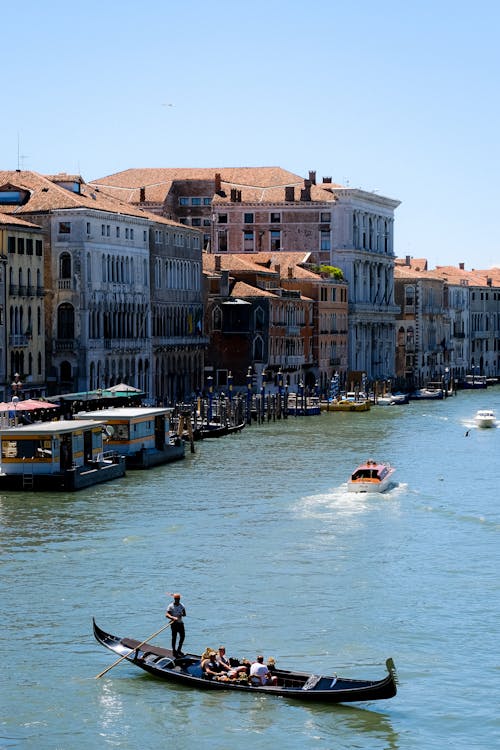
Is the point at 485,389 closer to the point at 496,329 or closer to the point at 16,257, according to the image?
the point at 496,329

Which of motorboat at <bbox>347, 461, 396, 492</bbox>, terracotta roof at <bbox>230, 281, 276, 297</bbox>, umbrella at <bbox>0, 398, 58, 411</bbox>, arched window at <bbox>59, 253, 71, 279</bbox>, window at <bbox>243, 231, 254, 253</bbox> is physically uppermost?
window at <bbox>243, 231, 254, 253</bbox>

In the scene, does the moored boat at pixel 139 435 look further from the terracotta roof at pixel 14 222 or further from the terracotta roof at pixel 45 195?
the terracotta roof at pixel 45 195

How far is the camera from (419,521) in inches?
1708

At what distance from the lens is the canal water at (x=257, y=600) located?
1010 inches

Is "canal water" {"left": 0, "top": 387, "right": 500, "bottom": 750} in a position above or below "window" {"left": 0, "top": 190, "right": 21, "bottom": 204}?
below

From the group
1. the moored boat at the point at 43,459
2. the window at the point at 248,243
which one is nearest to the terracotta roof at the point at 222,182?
the window at the point at 248,243

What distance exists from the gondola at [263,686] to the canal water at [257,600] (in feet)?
0.61

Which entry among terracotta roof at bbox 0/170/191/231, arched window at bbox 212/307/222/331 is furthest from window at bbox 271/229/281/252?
terracotta roof at bbox 0/170/191/231

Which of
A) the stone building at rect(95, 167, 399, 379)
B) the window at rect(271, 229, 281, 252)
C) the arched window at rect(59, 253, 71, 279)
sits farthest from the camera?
the window at rect(271, 229, 281, 252)

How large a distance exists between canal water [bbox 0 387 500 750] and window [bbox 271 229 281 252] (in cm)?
5624

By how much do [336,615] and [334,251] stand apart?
81.9 metres

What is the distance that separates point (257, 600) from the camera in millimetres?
32469

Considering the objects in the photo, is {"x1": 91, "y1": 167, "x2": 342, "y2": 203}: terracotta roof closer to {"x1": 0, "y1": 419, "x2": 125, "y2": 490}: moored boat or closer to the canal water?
the canal water

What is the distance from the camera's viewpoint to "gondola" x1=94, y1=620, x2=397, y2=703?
2559 centimetres
